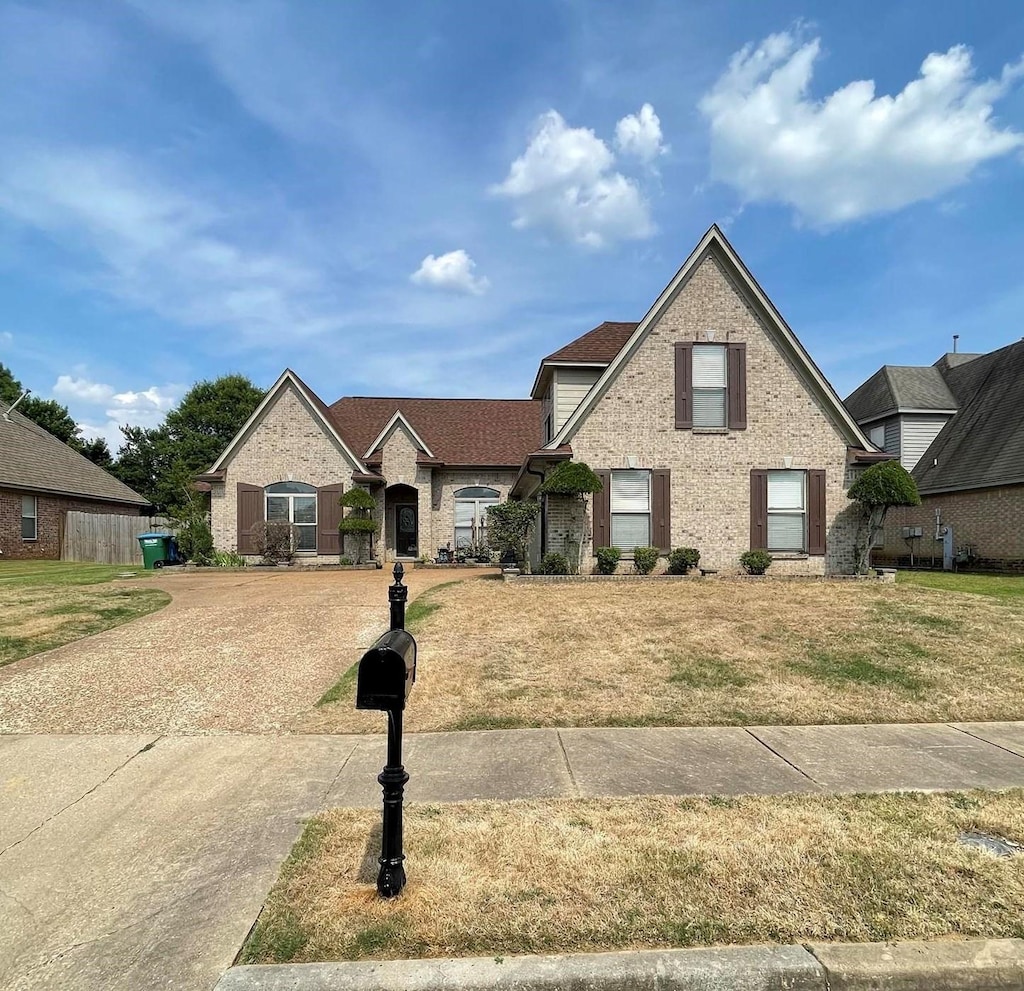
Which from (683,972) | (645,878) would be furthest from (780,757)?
(683,972)

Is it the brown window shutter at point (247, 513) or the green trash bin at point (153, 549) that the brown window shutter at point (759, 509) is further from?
the green trash bin at point (153, 549)

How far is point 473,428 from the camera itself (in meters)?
26.0

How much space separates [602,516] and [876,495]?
623 centimetres

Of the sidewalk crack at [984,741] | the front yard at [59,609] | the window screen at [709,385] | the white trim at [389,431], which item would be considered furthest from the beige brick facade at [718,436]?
the sidewalk crack at [984,741]

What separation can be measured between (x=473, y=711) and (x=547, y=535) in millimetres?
10222

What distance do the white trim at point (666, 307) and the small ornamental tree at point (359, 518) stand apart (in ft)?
24.9

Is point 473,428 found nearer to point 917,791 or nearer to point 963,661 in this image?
point 963,661

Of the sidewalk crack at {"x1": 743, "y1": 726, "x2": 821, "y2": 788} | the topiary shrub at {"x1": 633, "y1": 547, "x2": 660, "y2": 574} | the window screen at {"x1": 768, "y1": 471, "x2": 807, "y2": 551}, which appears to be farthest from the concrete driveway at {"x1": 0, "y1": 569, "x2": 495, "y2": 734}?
the window screen at {"x1": 768, "y1": 471, "x2": 807, "y2": 551}

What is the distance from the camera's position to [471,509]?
24.0m

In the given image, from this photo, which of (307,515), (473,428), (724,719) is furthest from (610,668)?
(473,428)

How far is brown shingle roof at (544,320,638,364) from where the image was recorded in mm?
17906

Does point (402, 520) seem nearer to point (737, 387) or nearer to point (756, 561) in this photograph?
point (737, 387)

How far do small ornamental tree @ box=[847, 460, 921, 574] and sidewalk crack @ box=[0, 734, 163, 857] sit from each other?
15.0 meters

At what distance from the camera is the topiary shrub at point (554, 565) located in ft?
50.4
